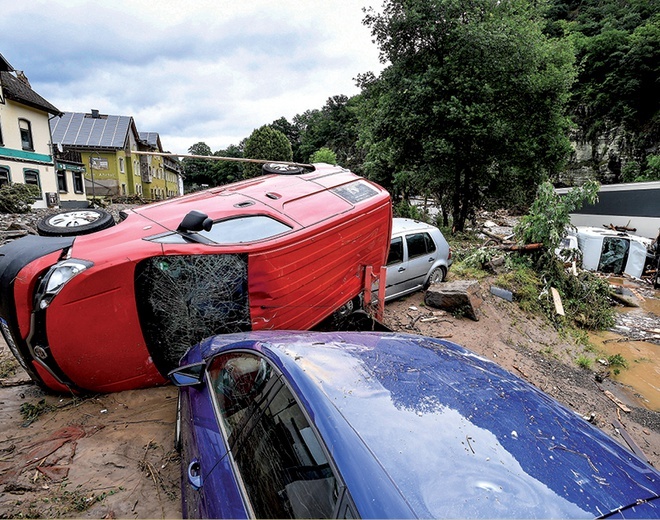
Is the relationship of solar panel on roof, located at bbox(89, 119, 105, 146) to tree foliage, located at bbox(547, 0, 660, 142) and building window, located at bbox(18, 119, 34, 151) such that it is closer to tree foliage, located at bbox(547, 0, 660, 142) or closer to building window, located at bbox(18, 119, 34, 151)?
building window, located at bbox(18, 119, 34, 151)

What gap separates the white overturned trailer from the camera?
1706 centimetres

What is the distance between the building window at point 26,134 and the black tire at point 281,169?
20535 millimetres

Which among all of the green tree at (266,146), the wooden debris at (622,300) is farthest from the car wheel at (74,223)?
the green tree at (266,146)

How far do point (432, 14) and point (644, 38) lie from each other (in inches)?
937

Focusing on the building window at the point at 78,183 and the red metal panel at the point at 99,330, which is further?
the building window at the point at 78,183


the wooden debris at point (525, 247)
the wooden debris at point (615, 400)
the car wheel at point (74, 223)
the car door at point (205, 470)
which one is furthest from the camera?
the wooden debris at point (525, 247)

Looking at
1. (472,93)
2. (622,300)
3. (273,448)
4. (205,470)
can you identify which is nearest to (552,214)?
(622,300)

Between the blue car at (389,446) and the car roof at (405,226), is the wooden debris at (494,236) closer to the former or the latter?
the car roof at (405,226)

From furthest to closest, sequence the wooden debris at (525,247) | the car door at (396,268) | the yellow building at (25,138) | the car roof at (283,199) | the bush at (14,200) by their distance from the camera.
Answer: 1. the yellow building at (25,138)
2. the bush at (14,200)
3. the wooden debris at (525,247)
4. the car door at (396,268)
5. the car roof at (283,199)

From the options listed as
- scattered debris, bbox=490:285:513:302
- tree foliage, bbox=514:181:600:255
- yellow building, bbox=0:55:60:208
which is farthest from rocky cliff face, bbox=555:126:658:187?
yellow building, bbox=0:55:60:208

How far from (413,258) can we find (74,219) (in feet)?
18.1

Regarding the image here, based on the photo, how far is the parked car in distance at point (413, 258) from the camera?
6.64 m

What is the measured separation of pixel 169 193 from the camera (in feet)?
161

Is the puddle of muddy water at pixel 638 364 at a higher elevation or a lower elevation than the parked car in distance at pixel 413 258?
lower
